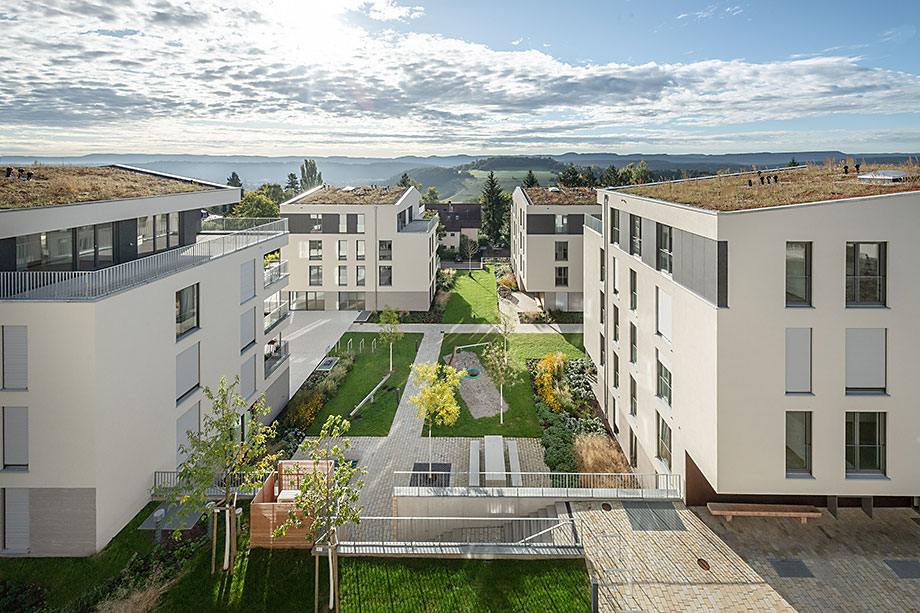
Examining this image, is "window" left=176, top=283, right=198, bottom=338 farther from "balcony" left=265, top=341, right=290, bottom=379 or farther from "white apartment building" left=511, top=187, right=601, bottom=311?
"white apartment building" left=511, top=187, right=601, bottom=311

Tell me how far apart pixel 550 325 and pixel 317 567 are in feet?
96.2

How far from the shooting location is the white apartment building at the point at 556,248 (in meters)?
39.5

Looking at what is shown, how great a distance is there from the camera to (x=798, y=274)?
487 inches

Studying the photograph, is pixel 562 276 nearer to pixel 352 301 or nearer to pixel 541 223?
pixel 541 223

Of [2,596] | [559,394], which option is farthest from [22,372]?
[559,394]

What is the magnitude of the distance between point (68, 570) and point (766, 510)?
17.0 m

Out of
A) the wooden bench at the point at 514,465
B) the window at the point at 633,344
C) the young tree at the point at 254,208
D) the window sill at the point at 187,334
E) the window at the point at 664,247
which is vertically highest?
the young tree at the point at 254,208

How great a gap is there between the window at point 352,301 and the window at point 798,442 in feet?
111

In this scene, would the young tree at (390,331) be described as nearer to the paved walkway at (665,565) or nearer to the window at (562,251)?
the window at (562,251)

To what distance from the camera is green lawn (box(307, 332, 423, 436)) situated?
2323 cm

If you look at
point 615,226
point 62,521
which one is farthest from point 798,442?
point 62,521

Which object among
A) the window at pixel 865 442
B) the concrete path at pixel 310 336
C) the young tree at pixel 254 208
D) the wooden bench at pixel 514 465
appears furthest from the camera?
the young tree at pixel 254 208

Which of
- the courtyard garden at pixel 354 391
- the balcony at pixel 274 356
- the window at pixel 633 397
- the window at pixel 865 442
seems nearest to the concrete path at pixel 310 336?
the courtyard garden at pixel 354 391

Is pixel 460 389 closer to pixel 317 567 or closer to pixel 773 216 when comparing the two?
pixel 317 567
